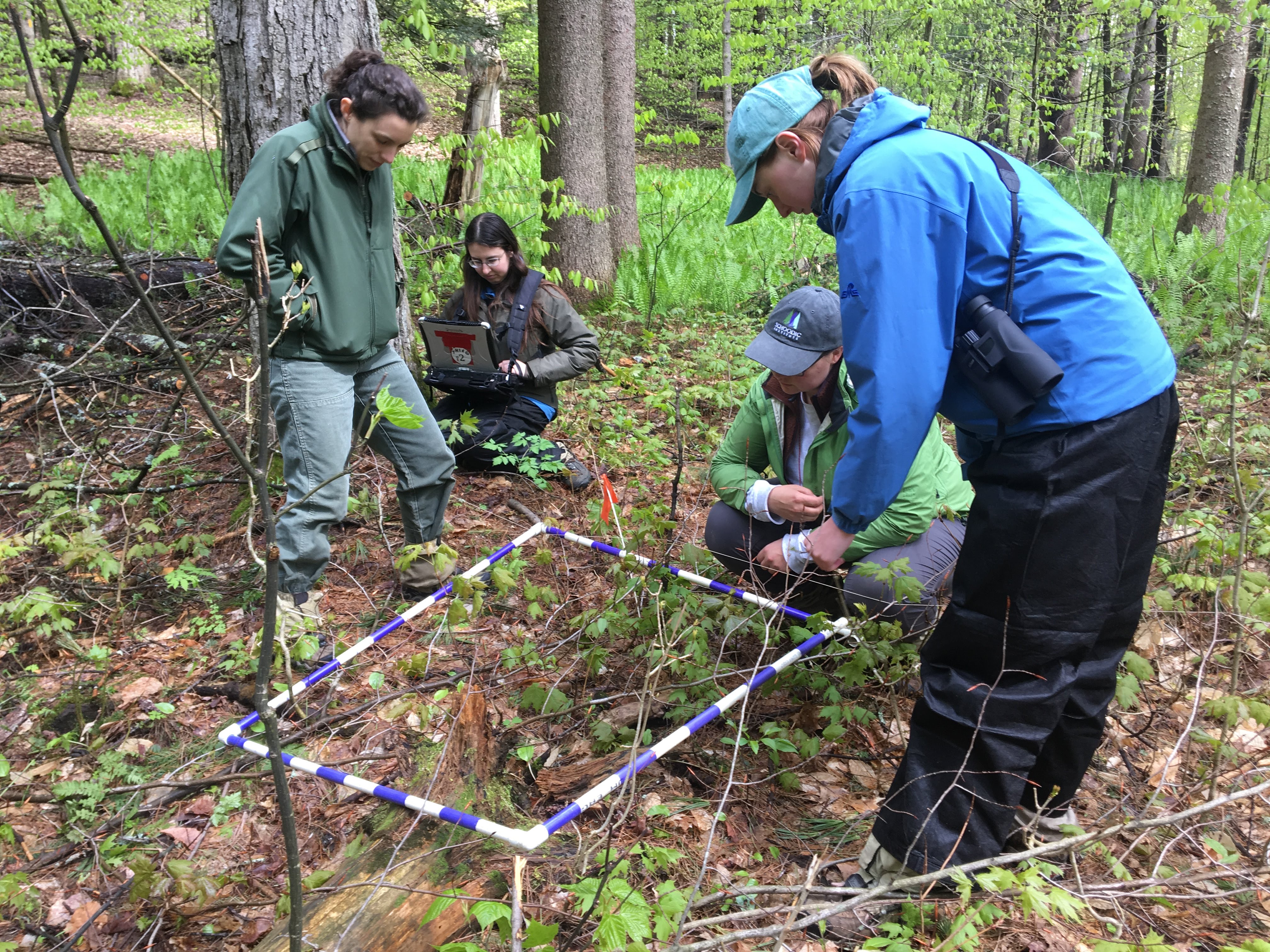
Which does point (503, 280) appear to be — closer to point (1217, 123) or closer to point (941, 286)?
point (941, 286)

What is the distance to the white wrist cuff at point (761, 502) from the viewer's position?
3.21 m

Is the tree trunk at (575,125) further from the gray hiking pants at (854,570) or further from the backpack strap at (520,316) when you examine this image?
the gray hiking pants at (854,570)

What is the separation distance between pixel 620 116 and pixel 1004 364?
703 cm

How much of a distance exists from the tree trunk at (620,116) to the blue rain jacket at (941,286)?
6224mm

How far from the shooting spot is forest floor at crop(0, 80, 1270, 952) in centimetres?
212

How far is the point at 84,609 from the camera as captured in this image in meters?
3.75

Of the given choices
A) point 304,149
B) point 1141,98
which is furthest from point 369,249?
point 1141,98

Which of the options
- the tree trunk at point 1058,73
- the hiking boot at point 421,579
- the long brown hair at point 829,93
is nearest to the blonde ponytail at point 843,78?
the long brown hair at point 829,93

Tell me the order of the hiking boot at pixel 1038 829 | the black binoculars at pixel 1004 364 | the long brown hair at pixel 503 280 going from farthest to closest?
the long brown hair at pixel 503 280 < the hiking boot at pixel 1038 829 < the black binoculars at pixel 1004 364

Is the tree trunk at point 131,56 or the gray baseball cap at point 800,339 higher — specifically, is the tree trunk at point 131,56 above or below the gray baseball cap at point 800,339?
above

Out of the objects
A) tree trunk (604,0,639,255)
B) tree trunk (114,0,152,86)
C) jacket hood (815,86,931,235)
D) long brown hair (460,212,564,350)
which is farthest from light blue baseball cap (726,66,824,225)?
tree trunk (114,0,152,86)

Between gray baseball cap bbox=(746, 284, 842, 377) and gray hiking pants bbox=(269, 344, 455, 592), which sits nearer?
gray baseball cap bbox=(746, 284, 842, 377)

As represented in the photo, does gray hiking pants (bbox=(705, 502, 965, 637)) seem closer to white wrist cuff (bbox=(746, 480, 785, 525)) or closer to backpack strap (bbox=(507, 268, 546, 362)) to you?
white wrist cuff (bbox=(746, 480, 785, 525))

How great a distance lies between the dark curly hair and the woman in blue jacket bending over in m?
1.54
